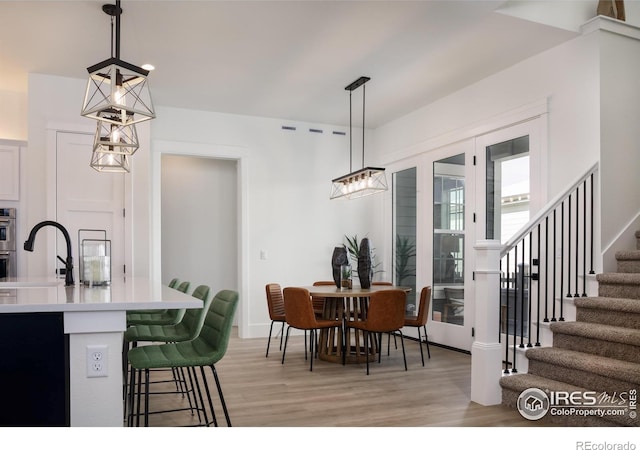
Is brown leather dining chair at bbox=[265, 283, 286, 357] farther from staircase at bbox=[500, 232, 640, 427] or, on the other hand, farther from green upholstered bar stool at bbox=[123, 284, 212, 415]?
staircase at bbox=[500, 232, 640, 427]

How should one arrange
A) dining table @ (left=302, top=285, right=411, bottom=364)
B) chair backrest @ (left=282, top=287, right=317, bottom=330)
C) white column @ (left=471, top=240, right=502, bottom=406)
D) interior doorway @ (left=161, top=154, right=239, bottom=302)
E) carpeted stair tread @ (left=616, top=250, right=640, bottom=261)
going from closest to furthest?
white column @ (left=471, top=240, right=502, bottom=406) < carpeted stair tread @ (left=616, top=250, right=640, bottom=261) < chair backrest @ (left=282, top=287, right=317, bottom=330) < dining table @ (left=302, top=285, right=411, bottom=364) < interior doorway @ (left=161, top=154, right=239, bottom=302)

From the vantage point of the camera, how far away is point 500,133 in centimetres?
509

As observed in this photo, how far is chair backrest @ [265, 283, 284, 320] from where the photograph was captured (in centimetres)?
541

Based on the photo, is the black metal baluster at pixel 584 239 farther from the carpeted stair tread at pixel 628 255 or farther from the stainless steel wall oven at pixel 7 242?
the stainless steel wall oven at pixel 7 242

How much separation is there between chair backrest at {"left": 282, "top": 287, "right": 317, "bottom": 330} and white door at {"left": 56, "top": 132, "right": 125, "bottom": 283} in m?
1.89

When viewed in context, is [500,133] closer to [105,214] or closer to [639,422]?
[639,422]

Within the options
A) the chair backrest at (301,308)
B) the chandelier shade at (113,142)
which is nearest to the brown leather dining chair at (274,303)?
the chair backrest at (301,308)

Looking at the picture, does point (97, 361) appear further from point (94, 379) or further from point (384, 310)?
point (384, 310)

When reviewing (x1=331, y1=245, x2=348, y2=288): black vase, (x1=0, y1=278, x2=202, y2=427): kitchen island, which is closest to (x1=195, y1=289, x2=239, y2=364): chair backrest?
(x1=0, y1=278, x2=202, y2=427): kitchen island

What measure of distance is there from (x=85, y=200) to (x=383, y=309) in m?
3.26

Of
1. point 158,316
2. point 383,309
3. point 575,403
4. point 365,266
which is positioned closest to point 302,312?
point 383,309
